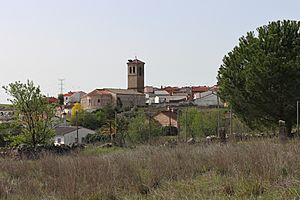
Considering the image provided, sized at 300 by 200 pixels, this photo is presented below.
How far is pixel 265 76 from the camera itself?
860 inches

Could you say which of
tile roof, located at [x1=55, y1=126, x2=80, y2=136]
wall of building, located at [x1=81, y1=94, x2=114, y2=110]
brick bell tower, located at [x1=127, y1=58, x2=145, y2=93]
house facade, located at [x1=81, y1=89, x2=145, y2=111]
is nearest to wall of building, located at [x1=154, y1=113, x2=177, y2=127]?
tile roof, located at [x1=55, y1=126, x2=80, y2=136]

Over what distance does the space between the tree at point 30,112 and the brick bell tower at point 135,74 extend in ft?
279

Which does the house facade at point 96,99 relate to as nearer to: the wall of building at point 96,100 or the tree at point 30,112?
the wall of building at point 96,100

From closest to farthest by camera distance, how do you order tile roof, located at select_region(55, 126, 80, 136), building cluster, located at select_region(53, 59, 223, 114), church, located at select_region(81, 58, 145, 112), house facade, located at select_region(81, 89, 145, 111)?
tile roof, located at select_region(55, 126, 80, 136)
building cluster, located at select_region(53, 59, 223, 114)
church, located at select_region(81, 58, 145, 112)
house facade, located at select_region(81, 89, 145, 111)

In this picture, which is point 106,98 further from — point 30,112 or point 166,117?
point 30,112

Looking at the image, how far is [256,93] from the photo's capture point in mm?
22266

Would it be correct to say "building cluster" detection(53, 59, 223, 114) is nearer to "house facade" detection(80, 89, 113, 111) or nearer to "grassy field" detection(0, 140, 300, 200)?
"house facade" detection(80, 89, 113, 111)

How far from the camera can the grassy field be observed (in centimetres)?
695

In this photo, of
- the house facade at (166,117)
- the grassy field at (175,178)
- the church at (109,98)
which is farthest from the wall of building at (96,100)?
the grassy field at (175,178)

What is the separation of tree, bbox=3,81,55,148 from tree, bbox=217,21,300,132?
1206 centimetres

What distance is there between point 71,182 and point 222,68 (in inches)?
698

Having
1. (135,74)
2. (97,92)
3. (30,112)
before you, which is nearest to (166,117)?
(30,112)

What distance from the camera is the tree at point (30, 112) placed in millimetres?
30328

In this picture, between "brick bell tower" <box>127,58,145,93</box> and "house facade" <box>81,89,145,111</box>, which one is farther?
"brick bell tower" <box>127,58,145,93</box>
